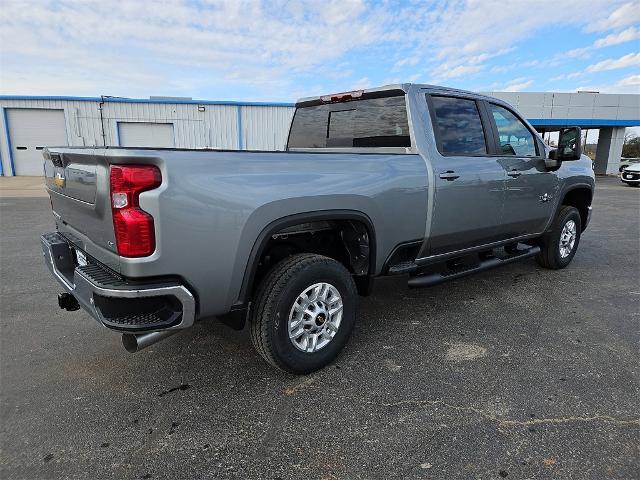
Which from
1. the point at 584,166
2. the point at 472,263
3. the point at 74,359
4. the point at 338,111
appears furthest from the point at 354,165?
the point at 584,166

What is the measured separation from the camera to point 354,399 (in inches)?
105

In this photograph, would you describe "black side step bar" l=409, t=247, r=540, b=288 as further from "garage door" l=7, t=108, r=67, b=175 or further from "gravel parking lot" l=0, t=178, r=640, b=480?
"garage door" l=7, t=108, r=67, b=175

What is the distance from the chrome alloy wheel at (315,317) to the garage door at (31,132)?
914 inches

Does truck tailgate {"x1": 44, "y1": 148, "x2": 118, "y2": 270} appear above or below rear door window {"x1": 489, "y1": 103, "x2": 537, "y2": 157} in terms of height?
below

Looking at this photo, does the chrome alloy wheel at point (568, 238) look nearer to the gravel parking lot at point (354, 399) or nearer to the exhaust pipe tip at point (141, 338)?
the gravel parking lot at point (354, 399)

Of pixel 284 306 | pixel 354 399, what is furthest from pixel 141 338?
pixel 354 399

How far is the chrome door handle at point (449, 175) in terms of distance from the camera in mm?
3506

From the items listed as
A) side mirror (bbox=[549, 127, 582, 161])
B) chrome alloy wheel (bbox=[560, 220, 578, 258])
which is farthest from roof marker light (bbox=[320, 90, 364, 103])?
chrome alloy wheel (bbox=[560, 220, 578, 258])

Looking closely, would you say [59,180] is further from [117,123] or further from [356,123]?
[117,123]

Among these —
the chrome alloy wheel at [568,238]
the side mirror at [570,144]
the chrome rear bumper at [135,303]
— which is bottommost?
the chrome alloy wheel at [568,238]

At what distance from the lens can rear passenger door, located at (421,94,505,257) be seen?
141 inches

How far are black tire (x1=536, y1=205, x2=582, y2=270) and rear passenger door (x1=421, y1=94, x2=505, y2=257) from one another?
1504mm

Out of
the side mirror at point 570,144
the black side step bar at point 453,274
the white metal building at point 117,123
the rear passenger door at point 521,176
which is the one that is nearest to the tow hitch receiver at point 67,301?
the black side step bar at point 453,274

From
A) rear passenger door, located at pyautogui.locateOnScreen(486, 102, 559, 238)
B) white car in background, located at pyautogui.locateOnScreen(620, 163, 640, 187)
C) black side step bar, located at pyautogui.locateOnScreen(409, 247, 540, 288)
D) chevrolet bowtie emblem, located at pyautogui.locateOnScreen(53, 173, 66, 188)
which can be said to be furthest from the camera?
white car in background, located at pyautogui.locateOnScreen(620, 163, 640, 187)
